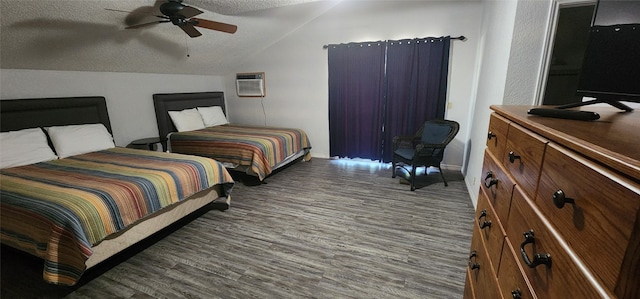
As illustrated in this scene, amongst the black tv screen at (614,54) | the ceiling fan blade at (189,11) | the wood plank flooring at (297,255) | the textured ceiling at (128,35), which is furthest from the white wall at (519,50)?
the ceiling fan blade at (189,11)

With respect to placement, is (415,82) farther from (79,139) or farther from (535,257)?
(79,139)

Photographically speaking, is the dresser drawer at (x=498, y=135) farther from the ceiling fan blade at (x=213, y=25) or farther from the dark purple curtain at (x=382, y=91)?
the dark purple curtain at (x=382, y=91)

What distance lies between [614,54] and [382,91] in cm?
343

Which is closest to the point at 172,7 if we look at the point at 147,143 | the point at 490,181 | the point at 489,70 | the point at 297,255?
the point at 147,143

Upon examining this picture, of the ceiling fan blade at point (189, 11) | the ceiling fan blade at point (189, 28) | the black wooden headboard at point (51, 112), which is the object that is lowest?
the black wooden headboard at point (51, 112)

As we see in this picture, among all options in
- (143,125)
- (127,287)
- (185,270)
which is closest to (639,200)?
(185,270)

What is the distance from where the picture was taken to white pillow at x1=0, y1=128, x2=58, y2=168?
2547mm

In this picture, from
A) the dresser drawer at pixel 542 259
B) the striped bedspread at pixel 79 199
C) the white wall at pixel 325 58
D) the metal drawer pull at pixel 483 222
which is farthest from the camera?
the white wall at pixel 325 58

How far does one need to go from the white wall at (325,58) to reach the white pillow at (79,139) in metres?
2.52

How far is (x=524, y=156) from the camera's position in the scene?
794mm

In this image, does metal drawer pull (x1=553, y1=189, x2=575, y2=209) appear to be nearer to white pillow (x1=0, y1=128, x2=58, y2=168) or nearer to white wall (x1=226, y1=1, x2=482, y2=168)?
white wall (x1=226, y1=1, x2=482, y2=168)

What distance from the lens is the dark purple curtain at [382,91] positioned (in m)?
3.91

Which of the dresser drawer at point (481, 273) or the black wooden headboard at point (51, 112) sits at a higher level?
the black wooden headboard at point (51, 112)

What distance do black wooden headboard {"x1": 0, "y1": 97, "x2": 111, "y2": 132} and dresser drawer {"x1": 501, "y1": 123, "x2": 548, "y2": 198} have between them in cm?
428
